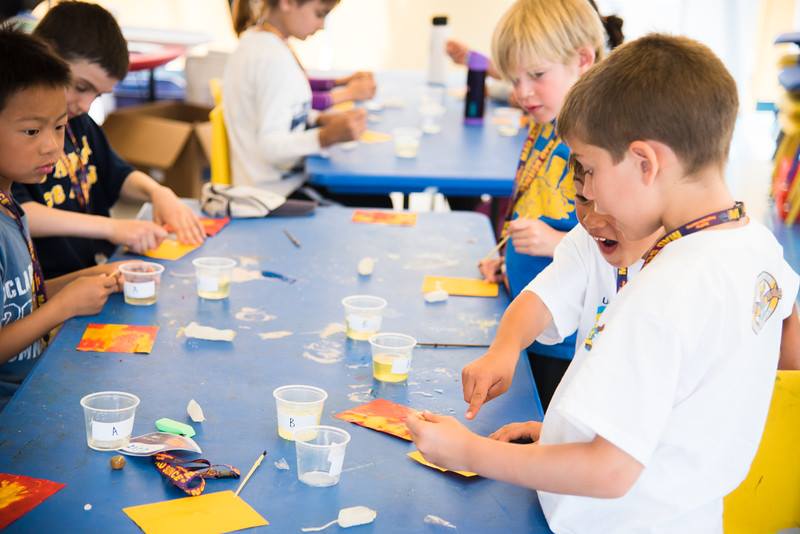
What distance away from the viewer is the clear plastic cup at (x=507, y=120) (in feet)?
12.7

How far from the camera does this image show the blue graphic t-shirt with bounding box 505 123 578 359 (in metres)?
2.12

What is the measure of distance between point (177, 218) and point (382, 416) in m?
1.21

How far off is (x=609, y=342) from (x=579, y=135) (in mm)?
308

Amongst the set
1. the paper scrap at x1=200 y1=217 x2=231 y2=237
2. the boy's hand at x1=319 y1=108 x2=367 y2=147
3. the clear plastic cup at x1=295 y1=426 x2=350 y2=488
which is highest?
the boy's hand at x1=319 y1=108 x2=367 y2=147

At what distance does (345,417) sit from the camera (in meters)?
1.52

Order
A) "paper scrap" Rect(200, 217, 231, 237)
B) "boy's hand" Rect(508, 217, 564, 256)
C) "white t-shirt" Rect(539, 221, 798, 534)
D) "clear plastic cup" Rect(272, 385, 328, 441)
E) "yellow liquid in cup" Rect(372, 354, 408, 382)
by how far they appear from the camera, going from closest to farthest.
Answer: "white t-shirt" Rect(539, 221, 798, 534)
"clear plastic cup" Rect(272, 385, 328, 441)
"yellow liquid in cup" Rect(372, 354, 408, 382)
"boy's hand" Rect(508, 217, 564, 256)
"paper scrap" Rect(200, 217, 231, 237)

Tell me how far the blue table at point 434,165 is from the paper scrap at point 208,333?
1301 millimetres

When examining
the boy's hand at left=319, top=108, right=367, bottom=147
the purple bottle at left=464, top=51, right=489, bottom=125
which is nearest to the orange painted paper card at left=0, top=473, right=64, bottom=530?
the boy's hand at left=319, top=108, right=367, bottom=147

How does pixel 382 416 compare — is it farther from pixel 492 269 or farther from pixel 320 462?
pixel 492 269

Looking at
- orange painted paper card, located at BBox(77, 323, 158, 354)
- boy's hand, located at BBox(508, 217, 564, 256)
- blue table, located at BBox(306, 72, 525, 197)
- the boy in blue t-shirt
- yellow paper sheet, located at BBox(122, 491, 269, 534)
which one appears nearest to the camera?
yellow paper sheet, located at BBox(122, 491, 269, 534)

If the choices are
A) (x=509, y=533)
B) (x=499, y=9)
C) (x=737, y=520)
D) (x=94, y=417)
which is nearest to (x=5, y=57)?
(x=94, y=417)

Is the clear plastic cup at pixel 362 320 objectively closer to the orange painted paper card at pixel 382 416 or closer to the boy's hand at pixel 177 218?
the orange painted paper card at pixel 382 416

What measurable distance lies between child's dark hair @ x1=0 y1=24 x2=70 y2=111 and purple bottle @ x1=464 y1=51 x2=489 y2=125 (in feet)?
7.65

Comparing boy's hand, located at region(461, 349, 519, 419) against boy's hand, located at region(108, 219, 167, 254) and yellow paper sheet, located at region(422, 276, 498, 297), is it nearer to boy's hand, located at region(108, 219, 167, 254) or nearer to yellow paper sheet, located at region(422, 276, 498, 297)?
yellow paper sheet, located at region(422, 276, 498, 297)
